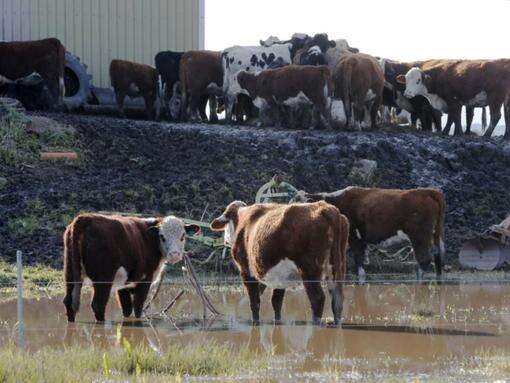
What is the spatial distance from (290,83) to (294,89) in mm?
166

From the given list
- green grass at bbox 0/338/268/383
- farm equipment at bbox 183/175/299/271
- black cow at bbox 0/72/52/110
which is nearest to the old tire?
black cow at bbox 0/72/52/110

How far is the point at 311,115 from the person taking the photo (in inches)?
1133

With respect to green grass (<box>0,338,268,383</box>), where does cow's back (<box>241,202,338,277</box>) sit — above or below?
above

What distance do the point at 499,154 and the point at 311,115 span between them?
422cm

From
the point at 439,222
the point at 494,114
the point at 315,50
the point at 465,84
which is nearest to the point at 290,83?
the point at 315,50

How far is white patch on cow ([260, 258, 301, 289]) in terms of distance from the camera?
1539 cm

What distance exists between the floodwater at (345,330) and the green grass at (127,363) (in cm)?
33

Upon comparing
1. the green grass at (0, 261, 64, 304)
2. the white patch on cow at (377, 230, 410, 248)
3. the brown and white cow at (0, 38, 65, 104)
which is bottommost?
the green grass at (0, 261, 64, 304)

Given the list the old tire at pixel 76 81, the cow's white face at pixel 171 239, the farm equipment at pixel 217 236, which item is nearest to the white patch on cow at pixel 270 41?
the old tire at pixel 76 81

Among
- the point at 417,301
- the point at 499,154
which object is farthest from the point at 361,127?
the point at 417,301

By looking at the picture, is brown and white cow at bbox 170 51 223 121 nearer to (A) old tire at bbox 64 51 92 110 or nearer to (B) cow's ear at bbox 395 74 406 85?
(A) old tire at bbox 64 51 92 110

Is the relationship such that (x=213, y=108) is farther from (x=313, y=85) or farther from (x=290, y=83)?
(x=313, y=85)

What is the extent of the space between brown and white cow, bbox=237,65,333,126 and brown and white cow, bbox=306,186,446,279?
776cm

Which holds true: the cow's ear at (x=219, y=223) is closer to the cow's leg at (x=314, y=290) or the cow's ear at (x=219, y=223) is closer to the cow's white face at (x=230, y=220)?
the cow's white face at (x=230, y=220)
